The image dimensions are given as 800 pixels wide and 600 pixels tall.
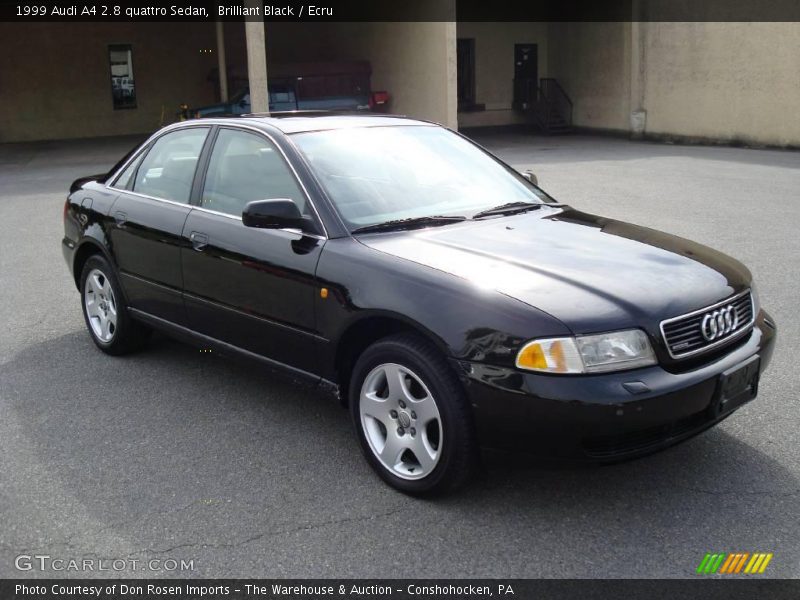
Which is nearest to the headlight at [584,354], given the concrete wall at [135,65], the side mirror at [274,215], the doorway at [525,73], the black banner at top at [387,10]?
the side mirror at [274,215]

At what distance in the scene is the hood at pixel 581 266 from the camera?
11.1ft

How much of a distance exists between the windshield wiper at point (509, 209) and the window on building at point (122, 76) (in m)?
26.5

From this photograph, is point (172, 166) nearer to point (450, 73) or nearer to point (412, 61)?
point (450, 73)

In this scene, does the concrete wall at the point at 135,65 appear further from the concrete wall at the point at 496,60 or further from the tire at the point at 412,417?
the tire at the point at 412,417

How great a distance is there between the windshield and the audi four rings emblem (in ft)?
4.43

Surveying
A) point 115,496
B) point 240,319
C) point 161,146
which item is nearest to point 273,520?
point 115,496

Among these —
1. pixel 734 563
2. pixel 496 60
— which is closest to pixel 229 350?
pixel 734 563

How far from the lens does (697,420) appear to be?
3.46 meters

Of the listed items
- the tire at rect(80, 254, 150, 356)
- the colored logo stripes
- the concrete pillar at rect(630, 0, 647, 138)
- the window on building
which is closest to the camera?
the colored logo stripes

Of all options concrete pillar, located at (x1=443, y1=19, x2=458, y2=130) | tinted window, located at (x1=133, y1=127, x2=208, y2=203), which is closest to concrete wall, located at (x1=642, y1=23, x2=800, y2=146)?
concrete pillar, located at (x1=443, y1=19, x2=458, y2=130)

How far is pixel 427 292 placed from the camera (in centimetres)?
356

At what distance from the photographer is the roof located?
4.71 meters

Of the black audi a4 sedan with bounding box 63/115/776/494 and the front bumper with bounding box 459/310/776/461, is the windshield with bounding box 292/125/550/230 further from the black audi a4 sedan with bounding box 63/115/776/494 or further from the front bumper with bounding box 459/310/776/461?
the front bumper with bounding box 459/310/776/461

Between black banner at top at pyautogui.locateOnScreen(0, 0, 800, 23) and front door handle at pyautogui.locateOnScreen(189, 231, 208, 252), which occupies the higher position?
black banner at top at pyautogui.locateOnScreen(0, 0, 800, 23)
